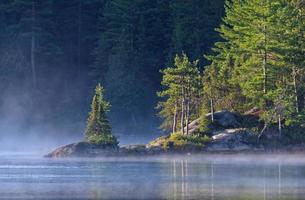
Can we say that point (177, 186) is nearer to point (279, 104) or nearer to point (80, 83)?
point (279, 104)

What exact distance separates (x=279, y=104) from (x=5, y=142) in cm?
3133

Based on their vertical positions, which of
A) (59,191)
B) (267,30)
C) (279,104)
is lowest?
(59,191)

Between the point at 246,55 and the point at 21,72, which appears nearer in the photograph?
the point at 246,55

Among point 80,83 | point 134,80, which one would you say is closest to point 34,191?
point 134,80

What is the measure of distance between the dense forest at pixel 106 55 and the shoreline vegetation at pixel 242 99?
22.0 metres

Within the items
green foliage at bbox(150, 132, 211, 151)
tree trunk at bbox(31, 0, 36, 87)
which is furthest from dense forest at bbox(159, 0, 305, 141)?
tree trunk at bbox(31, 0, 36, 87)

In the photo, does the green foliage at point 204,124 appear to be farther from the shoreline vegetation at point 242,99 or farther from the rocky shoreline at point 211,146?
the rocky shoreline at point 211,146

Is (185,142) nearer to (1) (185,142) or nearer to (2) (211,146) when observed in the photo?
(1) (185,142)

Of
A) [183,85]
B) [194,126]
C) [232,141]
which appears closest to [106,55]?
[183,85]

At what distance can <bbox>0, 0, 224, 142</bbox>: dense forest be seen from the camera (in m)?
103

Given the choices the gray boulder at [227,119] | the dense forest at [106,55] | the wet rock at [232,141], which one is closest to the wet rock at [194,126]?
the gray boulder at [227,119]

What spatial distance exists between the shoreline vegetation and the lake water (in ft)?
6.44

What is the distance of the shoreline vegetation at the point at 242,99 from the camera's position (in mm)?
69250

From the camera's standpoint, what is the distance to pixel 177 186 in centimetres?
4538
